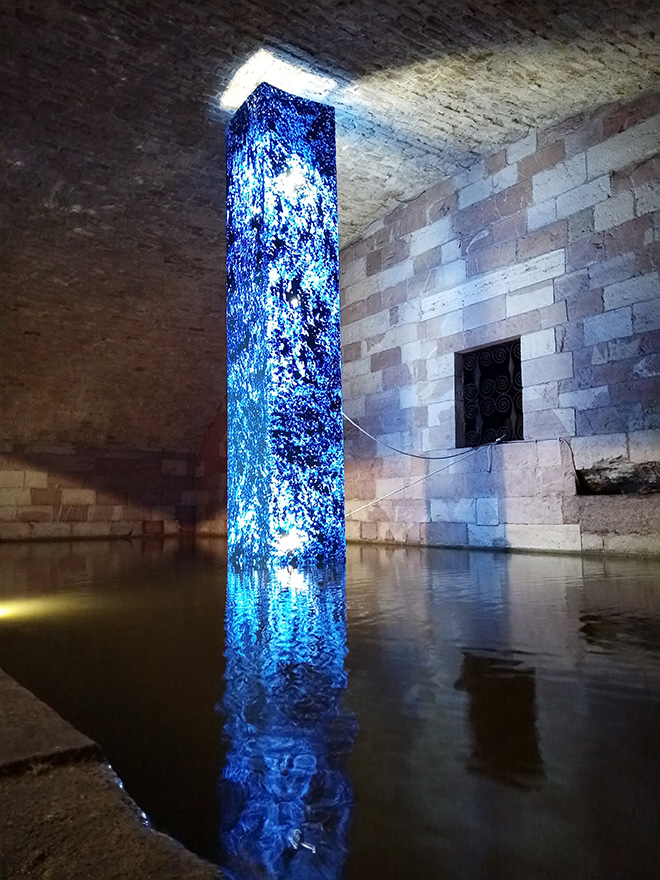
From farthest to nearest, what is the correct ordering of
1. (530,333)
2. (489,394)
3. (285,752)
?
(489,394) → (530,333) → (285,752)

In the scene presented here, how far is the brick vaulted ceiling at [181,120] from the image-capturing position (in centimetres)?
464

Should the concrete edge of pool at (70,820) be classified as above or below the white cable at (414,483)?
below

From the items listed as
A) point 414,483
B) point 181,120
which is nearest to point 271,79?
point 181,120

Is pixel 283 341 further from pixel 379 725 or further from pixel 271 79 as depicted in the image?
pixel 379 725

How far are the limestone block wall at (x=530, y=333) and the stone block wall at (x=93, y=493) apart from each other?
15.0ft

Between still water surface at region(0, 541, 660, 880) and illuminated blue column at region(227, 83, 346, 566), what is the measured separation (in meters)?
2.07

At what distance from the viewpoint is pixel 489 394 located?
670 cm

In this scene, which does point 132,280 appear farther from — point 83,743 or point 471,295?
point 83,743

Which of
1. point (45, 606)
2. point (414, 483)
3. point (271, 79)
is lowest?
Result: point (45, 606)

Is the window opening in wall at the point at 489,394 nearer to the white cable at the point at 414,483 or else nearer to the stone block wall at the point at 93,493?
the white cable at the point at 414,483

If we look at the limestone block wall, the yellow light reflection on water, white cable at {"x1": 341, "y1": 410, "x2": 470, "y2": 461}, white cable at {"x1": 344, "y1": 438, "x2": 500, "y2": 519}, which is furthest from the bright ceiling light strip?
the yellow light reflection on water

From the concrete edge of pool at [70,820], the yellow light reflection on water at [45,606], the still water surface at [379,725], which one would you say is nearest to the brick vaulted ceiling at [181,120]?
the yellow light reflection on water at [45,606]

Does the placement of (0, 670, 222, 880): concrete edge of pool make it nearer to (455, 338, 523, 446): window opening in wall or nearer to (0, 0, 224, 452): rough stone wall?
(0, 0, 224, 452): rough stone wall

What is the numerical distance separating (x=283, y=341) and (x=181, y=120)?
251cm
